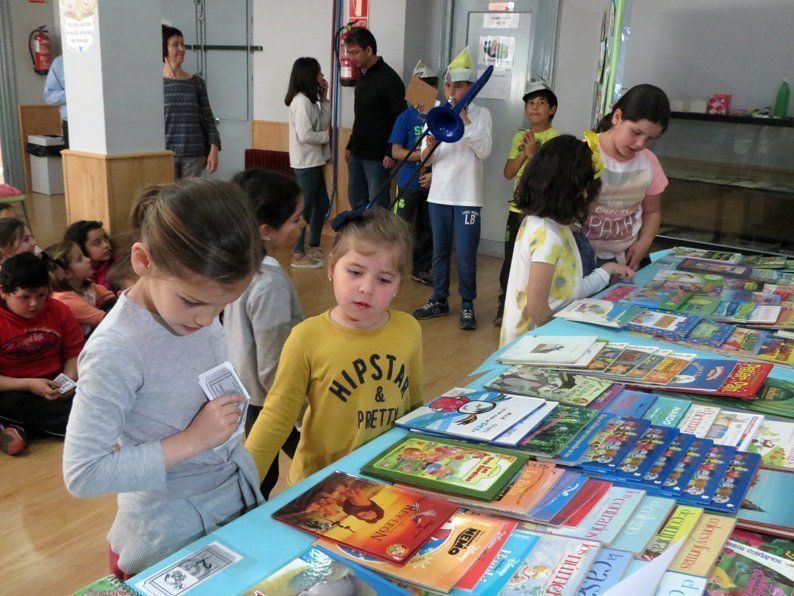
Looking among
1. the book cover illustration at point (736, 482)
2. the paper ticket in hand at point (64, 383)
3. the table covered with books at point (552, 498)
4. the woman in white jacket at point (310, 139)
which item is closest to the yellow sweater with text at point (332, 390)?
the table covered with books at point (552, 498)

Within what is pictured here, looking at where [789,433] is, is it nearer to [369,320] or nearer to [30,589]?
[369,320]

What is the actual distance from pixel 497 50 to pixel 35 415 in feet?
13.7

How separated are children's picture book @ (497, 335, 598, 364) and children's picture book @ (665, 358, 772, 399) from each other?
0.24m

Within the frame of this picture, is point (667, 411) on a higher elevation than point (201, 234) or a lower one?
lower

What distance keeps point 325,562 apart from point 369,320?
613 mm

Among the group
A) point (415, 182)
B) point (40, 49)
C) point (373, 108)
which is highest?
point (40, 49)

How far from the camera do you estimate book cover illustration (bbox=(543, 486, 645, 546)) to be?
0.98 m

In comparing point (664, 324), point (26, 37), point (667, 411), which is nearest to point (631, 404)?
point (667, 411)

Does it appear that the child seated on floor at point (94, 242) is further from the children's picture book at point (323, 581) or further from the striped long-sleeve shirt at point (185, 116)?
the children's picture book at point (323, 581)

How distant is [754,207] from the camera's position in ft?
15.1

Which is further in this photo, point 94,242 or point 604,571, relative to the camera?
point 94,242

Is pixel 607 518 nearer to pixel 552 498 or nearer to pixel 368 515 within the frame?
pixel 552 498

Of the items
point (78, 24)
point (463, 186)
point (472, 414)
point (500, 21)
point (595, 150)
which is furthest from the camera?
point (500, 21)

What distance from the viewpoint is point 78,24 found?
3408mm
